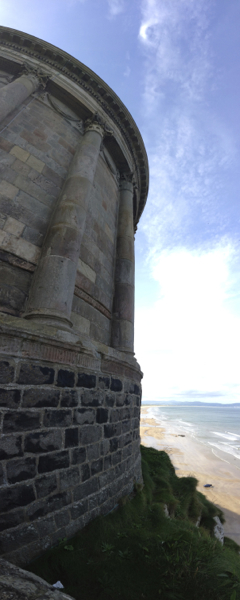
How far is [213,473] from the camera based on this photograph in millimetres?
16641

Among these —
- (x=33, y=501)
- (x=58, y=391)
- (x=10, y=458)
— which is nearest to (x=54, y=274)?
(x=58, y=391)

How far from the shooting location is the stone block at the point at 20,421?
298 cm

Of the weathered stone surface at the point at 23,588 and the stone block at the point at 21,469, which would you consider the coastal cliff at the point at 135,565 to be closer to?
the weathered stone surface at the point at 23,588

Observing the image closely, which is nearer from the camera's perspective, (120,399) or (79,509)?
(79,509)

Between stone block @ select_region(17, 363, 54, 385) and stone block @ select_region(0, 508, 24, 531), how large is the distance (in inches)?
54.9

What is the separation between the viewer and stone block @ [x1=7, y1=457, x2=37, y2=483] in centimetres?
291

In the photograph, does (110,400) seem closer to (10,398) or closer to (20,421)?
(20,421)

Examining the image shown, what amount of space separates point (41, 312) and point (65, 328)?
1.63 feet

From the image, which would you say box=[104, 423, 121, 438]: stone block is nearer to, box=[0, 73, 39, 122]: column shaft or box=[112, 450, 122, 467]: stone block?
box=[112, 450, 122, 467]: stone block

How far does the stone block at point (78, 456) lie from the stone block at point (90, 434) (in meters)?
0.11

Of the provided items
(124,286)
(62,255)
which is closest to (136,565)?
Answer: (62,255)

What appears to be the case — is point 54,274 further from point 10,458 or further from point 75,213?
point 10,458

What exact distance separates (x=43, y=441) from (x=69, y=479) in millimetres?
804

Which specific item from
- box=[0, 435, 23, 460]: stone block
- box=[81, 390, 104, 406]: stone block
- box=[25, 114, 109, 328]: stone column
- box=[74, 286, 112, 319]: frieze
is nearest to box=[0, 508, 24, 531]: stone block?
box=[0, 435, 23, 460]: stone block
